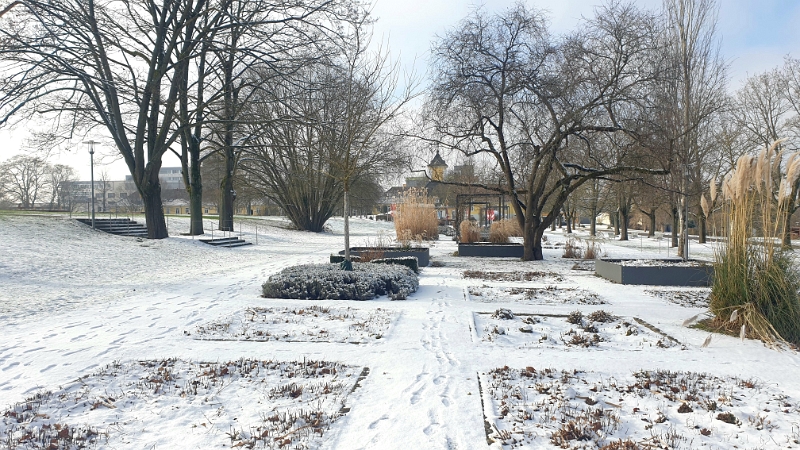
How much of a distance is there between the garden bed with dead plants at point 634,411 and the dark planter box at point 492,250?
1263 cm

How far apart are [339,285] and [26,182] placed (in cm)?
5307

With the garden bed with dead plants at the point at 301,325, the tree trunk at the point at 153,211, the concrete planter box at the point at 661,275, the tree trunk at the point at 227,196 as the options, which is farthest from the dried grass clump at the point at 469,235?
the tree trunk at the point at 227,196

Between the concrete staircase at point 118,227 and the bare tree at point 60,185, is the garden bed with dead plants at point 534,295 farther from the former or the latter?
the bare tree at point 60,185

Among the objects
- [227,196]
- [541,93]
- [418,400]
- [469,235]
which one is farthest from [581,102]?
[227,196]

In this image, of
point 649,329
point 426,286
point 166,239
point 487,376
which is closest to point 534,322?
point 649,329

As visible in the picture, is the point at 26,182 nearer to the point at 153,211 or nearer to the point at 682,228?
the point at 153,211

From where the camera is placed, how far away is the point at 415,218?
19.4 meters

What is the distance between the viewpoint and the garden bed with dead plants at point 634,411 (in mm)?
3180

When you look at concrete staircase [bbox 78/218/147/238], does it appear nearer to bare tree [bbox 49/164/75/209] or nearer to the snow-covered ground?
the snow-covered ground

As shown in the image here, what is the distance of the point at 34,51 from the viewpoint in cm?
1298

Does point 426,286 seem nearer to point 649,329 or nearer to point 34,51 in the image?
point 649,329

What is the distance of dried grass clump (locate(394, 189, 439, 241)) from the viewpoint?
62.8 feet

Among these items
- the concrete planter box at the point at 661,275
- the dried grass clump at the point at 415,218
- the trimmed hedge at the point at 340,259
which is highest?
the dried grass clump at the point at 415,218

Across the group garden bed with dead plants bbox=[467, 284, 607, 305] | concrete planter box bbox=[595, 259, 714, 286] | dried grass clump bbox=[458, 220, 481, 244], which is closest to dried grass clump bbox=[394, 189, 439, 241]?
dried grass clump bbox=[458, 220, 481, 244]
